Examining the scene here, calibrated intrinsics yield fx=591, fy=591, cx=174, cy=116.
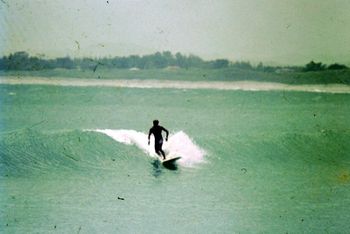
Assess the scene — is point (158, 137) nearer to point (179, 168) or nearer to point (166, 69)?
point (179, 168)

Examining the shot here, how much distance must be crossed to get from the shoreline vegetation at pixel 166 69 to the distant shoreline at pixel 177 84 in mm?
12

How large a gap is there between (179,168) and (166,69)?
0.37 meters

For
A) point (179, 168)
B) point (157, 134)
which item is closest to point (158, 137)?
point (157, 134)

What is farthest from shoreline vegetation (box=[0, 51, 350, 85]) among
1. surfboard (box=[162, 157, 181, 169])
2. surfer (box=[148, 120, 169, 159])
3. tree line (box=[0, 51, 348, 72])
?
surfboard (box=[162, 157, 181, 169])

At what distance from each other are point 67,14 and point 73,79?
0.78ft

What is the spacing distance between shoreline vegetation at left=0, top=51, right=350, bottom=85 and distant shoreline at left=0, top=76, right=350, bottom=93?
12 millimetres

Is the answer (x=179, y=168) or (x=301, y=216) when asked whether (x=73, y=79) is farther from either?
(x=301, y=216)

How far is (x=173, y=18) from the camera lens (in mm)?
2162

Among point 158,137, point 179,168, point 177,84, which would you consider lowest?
point 179,168

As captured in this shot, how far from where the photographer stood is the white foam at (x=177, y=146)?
217cm

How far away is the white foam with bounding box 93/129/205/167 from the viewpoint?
2172 mm

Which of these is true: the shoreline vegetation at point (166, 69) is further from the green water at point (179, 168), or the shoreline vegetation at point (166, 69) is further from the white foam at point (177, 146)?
the white foam at point (177, 146)

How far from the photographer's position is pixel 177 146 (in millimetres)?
2176

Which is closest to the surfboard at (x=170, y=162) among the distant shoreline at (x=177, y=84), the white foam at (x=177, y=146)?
the white foam at (x=177, y=146)
